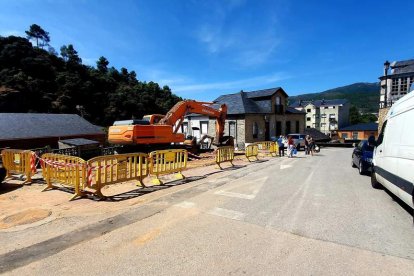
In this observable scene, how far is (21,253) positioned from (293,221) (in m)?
4.98

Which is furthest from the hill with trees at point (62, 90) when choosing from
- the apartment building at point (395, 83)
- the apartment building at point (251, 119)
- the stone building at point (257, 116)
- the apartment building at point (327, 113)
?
the apartment building at point (327, 113)

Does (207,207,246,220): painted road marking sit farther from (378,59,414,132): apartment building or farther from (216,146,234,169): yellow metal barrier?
(378,59,414,132): apartment building

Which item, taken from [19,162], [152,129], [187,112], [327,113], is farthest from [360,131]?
[19,162]

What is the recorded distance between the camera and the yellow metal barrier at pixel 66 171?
7160 mm

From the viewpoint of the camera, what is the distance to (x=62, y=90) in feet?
172

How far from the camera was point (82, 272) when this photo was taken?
347cm

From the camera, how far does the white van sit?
4988 mm

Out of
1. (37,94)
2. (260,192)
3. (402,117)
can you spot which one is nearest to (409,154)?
(402,117)

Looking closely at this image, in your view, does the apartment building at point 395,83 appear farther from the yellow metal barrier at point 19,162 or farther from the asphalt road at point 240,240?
the yellow metal barrier at point 19,162

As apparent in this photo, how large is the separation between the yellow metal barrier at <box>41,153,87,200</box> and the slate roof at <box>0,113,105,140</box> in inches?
771

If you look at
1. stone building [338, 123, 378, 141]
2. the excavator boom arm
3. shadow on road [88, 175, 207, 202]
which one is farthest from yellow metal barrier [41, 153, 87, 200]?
stone building [338, 123, 378, 141]

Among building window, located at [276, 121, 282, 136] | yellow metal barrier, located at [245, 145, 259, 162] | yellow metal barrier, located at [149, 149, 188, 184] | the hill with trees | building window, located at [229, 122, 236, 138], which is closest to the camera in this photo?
yellow metal barrier, located at [149, 149, 188, 184]

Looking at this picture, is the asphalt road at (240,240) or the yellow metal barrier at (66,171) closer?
the asphalt road at (240,240)

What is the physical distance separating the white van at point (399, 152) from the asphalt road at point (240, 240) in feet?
2.16
